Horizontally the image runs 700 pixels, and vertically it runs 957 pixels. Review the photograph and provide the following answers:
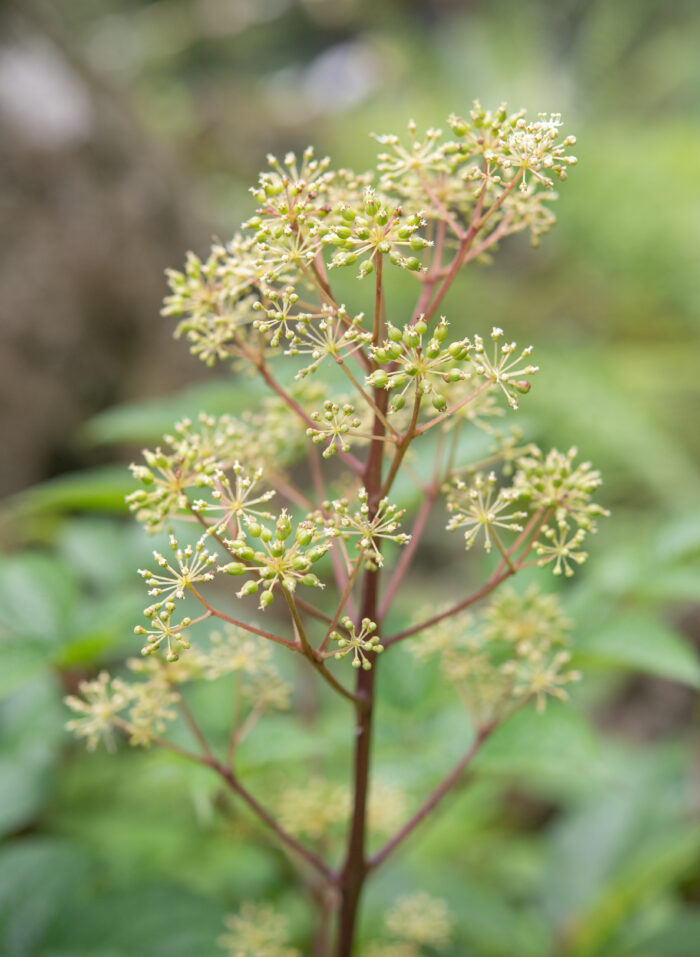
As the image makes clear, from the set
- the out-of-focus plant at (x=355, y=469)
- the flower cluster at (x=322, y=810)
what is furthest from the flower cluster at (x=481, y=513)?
the flower cluster at (x=322, y=810)

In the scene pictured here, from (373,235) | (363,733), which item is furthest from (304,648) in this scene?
(373,235)

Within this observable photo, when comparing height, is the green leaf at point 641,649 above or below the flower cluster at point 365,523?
above

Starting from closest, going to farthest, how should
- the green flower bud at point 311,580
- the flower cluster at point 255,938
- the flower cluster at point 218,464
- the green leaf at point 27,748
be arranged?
the green flower bud at point 311,580
the flower cluster at point 218,464
the flower cluster at point 255,938
the green leaf at point 27,748

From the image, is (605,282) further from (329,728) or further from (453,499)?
Answer: (453,499)

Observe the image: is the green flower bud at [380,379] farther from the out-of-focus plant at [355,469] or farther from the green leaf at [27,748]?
the green leaf at [27,748]

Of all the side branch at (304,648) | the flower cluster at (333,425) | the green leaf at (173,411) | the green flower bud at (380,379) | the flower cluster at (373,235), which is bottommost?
the side branch at (304,648)

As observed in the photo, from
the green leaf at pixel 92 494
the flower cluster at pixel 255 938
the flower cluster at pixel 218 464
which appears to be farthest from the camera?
the green leaf at pixel 92 494

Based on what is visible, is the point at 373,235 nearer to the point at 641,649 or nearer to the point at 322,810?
the point at 641,649
